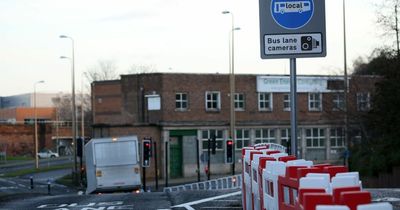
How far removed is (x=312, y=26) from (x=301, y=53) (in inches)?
18.1

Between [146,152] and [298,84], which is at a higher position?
[298,84]

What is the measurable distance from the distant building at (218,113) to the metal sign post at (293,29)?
141 ft

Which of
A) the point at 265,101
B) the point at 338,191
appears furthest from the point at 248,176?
the point at 265,101

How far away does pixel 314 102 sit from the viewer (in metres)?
65.9

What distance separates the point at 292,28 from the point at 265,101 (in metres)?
52.4

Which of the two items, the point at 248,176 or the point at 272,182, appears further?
the point at 248,176

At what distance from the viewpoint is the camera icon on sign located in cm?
1129

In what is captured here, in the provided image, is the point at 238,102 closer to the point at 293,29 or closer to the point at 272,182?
the point at 293,29

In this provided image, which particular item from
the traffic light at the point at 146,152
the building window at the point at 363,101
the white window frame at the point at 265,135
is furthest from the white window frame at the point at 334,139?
the traffic light at the point at 146,152

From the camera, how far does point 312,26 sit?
11.3m

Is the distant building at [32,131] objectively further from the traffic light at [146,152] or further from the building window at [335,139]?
the traffic light at [146,152]

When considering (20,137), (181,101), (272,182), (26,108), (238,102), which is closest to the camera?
(272,182)

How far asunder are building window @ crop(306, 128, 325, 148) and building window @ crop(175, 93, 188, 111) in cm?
1276

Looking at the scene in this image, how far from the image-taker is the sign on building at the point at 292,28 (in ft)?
36.8
